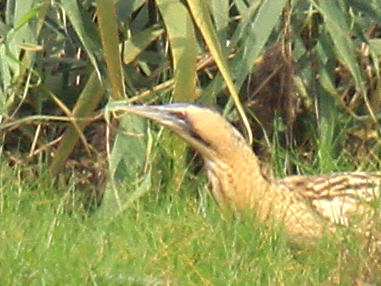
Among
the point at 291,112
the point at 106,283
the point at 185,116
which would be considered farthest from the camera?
the point at 291,112

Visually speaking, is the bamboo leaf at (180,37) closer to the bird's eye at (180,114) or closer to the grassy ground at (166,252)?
the bird's eye at (180,114)

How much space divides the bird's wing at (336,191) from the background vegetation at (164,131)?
318 millimetres

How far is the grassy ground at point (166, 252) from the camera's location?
12.8 ft

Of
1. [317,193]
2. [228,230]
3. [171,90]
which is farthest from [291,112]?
[228,230]

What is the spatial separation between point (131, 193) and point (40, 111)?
104cm

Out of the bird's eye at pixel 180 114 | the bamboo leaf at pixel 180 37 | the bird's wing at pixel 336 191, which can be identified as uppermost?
the bamboo leaf at pixel 180 37

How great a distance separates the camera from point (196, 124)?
467cm

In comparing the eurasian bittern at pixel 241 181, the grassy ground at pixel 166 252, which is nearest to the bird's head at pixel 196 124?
the eurasian bittern at pixel 241 181

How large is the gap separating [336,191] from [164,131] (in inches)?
30.8

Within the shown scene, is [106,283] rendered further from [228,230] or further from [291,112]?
[291,112]

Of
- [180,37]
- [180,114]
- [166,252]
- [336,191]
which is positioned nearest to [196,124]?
[180,114]

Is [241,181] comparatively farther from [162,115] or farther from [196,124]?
[162,115]

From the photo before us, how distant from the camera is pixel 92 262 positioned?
157 inches

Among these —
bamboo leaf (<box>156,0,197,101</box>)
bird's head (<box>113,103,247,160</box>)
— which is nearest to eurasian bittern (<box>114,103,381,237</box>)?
bird's head (<box>113,103,247,160</box>)
